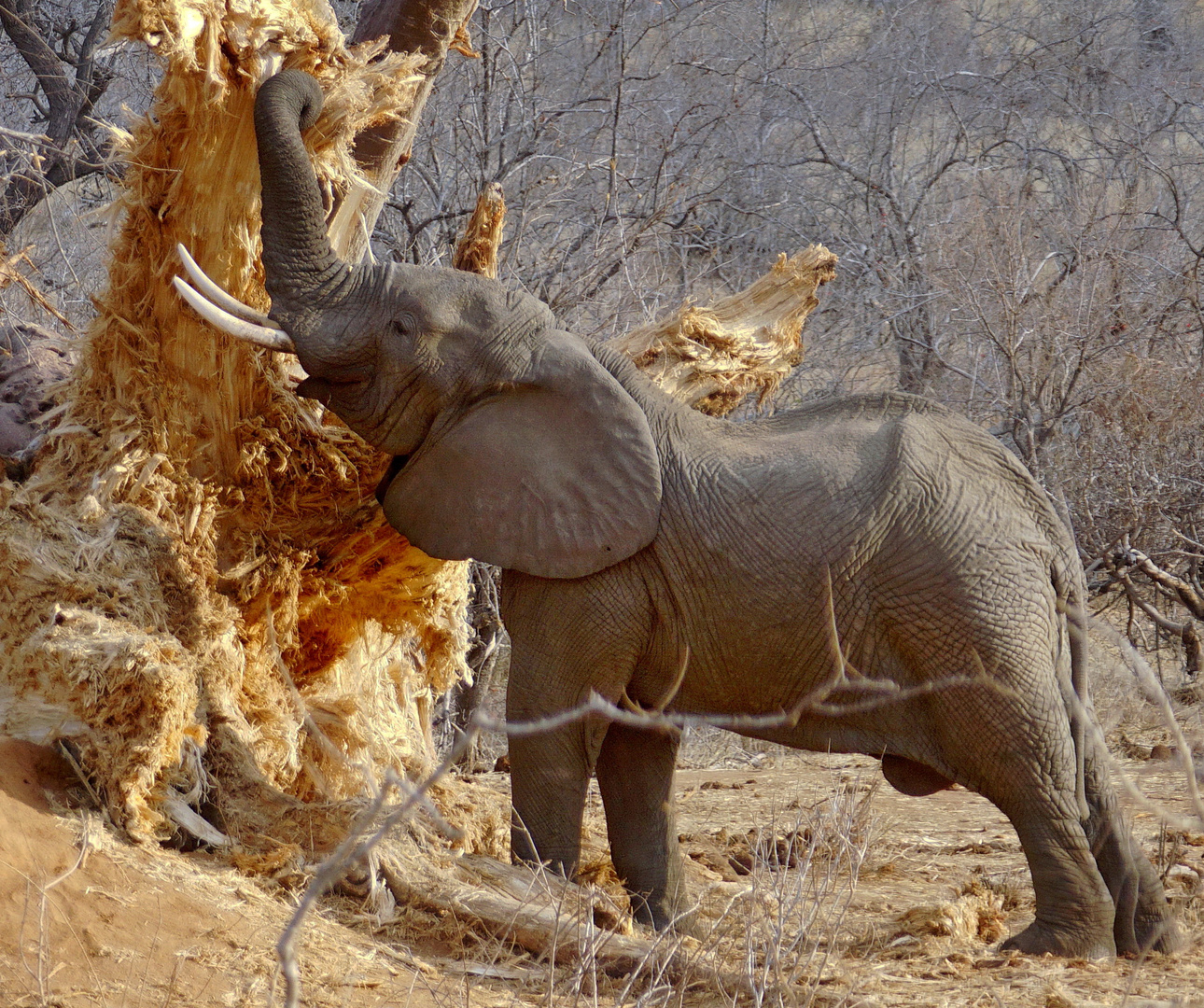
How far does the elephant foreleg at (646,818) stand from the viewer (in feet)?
16.4

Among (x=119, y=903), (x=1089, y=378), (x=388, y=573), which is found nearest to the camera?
(x=119, y=903)

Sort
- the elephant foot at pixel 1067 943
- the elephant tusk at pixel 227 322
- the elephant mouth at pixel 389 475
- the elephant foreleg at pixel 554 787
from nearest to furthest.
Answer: the elephant foot at pixel 1067 943
the elephant tusk at pixel 227 322
the elephant foreleg at pixel 554 787
the elephant mouth at pixel 389 475

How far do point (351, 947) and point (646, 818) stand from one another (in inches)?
56.6

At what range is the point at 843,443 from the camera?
4.77 metres

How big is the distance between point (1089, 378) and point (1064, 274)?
101 cm

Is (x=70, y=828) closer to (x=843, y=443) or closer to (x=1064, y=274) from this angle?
(x=843, y=443)

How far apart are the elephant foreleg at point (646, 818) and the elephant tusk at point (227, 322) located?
1.86m

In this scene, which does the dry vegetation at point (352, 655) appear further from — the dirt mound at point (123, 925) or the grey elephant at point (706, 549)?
the grey elephant at point (706, 549)

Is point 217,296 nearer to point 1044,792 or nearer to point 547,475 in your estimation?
point 547,475

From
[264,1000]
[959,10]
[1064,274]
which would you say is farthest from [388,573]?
[959,10]

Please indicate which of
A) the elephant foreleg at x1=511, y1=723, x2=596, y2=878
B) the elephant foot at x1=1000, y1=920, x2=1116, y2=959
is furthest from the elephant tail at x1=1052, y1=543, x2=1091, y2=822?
the elephant foreleg at x1=511, y1=723, x2=596, y2=878

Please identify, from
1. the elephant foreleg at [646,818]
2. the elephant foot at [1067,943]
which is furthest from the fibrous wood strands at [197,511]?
the elephant foot at [1067,943]

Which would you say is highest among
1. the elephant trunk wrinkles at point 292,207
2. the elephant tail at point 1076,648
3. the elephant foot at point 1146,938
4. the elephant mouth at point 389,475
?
the elephant trunk wrinkles at point 292,207

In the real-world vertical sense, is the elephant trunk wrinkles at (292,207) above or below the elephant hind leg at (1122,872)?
above
